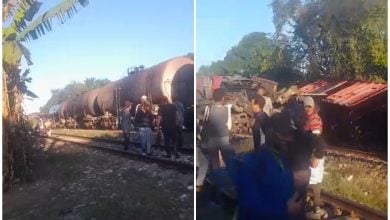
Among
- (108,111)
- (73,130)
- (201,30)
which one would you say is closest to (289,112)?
(201,30)

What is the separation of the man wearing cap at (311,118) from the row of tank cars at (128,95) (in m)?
0.88

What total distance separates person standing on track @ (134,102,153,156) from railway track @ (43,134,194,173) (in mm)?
66

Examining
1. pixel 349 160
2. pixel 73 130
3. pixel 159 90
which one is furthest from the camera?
pixel 73 130

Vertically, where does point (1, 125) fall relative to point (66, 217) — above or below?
above

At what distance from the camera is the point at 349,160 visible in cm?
352

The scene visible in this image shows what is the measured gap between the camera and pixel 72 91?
4273 mm

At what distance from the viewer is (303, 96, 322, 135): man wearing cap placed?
3611 mm

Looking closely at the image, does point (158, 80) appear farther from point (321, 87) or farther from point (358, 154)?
point (358, 154)

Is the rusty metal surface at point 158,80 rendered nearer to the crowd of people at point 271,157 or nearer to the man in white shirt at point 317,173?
Result: the crowd of people at point 271,157

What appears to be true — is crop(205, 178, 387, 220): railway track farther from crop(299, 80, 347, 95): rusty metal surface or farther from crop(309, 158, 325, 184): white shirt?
crop(299, 80, 347, 95): rusty metal surface

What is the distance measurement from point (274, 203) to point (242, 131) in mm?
595

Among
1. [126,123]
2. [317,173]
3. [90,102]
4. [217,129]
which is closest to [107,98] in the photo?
[90,102]

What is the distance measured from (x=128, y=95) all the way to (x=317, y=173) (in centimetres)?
165

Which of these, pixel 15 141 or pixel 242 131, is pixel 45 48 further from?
pixel 242 131
